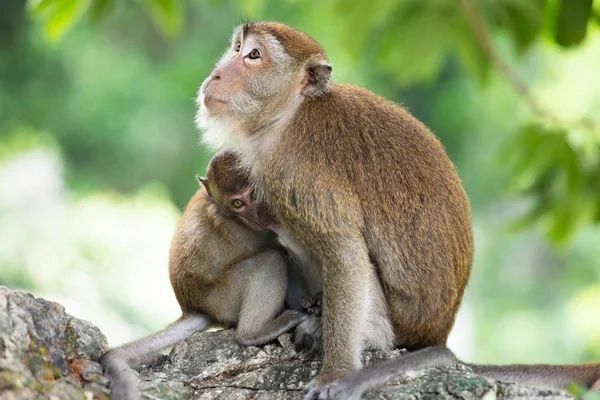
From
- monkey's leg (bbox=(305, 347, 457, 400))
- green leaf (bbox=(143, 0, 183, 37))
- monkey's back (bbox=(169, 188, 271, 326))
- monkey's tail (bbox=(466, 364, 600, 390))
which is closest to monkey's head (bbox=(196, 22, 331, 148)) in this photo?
green leaf (bbox=(143, 0, 183, 37))

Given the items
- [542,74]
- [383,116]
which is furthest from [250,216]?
[542,74]

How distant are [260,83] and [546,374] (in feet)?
7.49

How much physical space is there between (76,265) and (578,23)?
7.69 m

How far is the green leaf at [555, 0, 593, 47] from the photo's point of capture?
4.09m

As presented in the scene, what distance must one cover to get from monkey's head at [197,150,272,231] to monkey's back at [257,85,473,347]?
32 cm

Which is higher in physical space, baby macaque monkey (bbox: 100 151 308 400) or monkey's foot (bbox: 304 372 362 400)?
baby macaque monkey (bbox: 100 151 308 400)

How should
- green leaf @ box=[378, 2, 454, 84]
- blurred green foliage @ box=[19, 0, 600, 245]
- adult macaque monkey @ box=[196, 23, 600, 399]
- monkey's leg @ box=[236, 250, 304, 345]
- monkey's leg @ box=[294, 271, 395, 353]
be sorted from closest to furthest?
1. adult macaque monkey @ box=[196, 23, 600, 399]
2. monkey's leg @ box=[294, 271, 395, 353]
3. monkey's leg @ box=[236, 250, 304, 345]
4. blurred green foliage @ box=[19, 0, 600, 245]
5. green leaf @ box=[378, 2, 454, 84]

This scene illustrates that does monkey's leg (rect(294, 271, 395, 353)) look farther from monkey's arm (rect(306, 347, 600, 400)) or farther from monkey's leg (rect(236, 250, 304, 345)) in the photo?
monkey's arm (rect(306, 347, 600, 400))

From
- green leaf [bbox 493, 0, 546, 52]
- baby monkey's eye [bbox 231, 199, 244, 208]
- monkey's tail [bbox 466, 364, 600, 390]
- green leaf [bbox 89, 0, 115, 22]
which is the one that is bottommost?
monkey's tail [bbox 466, 364, 600, 390]

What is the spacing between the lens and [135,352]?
14.2ft

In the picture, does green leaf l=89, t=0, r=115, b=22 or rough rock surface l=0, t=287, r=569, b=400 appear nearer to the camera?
rough rock surface l=0, t=287, r=569, b=400

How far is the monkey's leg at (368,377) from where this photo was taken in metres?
3.95

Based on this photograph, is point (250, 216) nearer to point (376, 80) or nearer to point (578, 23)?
point (578, 23)

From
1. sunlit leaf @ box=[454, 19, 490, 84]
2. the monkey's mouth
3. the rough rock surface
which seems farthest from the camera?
sunlit leaf @ box=[454, 19, 490, 84]
